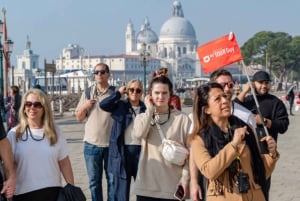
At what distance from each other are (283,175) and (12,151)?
21.2 ft

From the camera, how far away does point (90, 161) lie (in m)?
6.70

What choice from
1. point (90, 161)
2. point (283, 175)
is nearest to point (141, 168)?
point (90, 161)

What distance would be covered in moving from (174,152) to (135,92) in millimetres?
1420

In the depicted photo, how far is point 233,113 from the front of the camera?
4.86m

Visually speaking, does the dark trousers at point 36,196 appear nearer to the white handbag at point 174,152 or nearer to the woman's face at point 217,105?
the white handbag at point 174,152

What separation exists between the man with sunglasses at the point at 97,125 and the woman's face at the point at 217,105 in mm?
2587

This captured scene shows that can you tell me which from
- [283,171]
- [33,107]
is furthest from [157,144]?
[283,171]

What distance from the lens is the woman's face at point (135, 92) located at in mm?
6195

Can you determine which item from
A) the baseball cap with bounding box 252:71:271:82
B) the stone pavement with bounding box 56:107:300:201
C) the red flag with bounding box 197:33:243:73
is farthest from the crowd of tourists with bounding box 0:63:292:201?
the stone pavement with bounding box 56:107:300:201

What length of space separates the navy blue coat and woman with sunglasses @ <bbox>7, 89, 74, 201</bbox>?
4.53 feet

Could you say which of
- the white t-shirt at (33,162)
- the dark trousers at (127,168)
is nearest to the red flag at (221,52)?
the dark trousers at (127,168)

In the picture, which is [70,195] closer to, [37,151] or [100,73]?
[37,151]

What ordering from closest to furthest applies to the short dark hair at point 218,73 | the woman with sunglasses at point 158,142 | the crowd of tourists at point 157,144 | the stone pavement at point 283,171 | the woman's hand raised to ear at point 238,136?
1. the woman's hand raised to ear at point 238,136
2. the crowd of tourists at point 157,144
3. the woman with sunglasses at point 158,142
4. the short dark hair at point 218,73
5. the stone pavement at point 283,171

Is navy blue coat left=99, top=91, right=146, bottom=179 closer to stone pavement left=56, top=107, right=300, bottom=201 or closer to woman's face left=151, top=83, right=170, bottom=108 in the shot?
woman's face left=151, top=83, right=170, bottom=108
